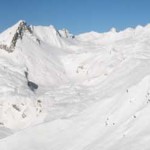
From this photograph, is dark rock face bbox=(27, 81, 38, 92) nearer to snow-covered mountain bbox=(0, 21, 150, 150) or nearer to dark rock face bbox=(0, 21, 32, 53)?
snow-covered mountain bbox=(0, 21, 150, 150)

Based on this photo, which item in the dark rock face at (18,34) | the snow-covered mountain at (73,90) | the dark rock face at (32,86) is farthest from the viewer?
the dark rock face at (18,34)

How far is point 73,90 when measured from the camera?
127 feet

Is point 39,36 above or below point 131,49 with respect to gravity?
above

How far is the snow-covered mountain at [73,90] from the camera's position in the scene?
2222 centimetres

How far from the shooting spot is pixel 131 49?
46719 mm

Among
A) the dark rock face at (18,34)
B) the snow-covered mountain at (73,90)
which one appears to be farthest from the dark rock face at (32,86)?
the dark rock face at (18,34)

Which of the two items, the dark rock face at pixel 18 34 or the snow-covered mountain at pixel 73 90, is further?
the dark rock face at pixel 18 34

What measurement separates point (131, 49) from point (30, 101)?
55.7 feet

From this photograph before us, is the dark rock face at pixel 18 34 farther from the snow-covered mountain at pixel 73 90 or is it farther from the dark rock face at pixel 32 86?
the dark rock face at pixel 32 86

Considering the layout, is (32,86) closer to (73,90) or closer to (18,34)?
(73,90)

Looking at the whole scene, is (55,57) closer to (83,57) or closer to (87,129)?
(83,57)

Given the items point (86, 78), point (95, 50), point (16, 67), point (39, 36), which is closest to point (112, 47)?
point (95, 50)

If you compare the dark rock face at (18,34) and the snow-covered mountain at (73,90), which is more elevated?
the dark rock face at (18,34)

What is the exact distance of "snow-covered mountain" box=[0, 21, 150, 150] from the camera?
72.9 ft
